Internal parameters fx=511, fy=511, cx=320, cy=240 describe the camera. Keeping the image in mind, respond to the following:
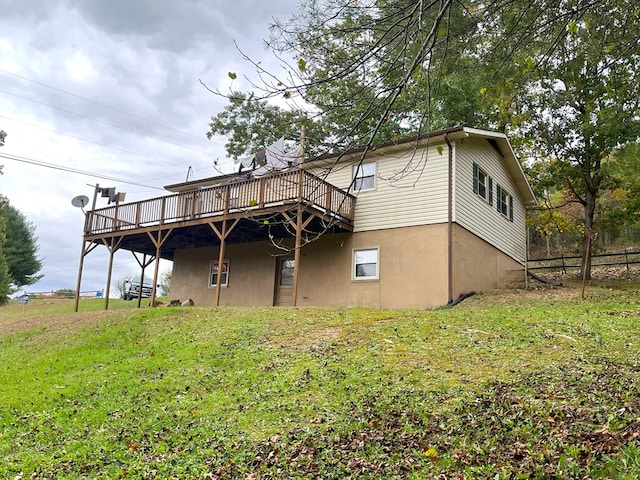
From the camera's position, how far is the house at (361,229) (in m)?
14.2

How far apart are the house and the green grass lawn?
3.66 meters

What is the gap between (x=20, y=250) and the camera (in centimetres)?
3878

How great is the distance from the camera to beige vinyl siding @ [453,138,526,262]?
14.9m

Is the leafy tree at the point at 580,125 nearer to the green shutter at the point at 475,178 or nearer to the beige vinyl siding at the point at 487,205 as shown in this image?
the beige vinyl siding at the point at 487,205

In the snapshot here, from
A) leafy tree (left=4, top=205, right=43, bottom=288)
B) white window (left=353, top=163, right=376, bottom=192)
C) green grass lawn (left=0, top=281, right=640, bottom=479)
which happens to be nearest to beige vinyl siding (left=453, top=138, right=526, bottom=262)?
white window (left=353, top=163, right=376, bottom=192)

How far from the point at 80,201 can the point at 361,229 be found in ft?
36.8

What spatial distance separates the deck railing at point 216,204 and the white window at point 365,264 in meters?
1.05

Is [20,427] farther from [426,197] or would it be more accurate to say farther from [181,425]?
[426,197]

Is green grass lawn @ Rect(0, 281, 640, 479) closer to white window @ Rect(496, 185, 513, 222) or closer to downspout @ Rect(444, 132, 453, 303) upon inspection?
downspout @ Rect(444, 132, 453, 303)

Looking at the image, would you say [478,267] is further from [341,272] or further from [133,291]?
[133,291]

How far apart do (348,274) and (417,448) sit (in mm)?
10757

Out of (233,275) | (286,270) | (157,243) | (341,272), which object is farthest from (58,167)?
(341,272)

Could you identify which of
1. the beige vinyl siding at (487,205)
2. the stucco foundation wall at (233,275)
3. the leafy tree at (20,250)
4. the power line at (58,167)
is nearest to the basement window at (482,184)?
the beige vinyl siding at (487,205)

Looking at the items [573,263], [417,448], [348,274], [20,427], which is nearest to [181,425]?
[20,427]
